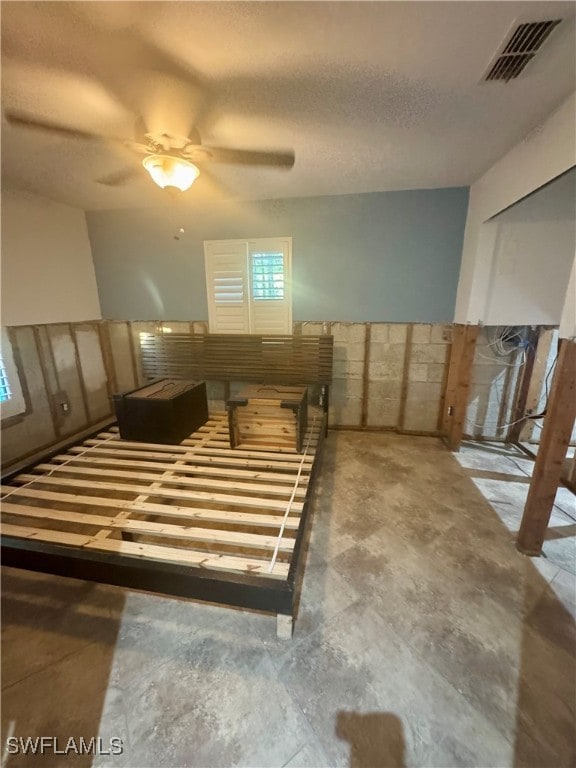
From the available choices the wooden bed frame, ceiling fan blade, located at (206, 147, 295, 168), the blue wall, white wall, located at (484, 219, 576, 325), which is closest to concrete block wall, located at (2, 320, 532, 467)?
the blue wall

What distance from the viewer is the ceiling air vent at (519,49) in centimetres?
124

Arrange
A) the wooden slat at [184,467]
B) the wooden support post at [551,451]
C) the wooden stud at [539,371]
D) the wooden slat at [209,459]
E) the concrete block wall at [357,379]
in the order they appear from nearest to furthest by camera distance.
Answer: the wooden support post at [551,451]
the wooden slat at [184,467]
the wooden slat at [209,459]
the wooden stud at [539,371]
the concrete block wall at [357,379]

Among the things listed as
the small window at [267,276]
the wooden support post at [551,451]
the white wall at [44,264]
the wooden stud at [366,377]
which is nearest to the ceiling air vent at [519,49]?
the wooden support post at [551,451]

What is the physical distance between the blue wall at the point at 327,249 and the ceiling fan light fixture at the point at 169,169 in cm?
166

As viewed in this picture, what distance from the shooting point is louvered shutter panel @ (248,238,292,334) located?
3471 mm

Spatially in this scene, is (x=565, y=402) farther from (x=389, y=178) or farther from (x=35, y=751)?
(x=35, y=751)

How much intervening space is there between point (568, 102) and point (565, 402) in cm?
176

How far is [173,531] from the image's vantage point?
5.47 ft

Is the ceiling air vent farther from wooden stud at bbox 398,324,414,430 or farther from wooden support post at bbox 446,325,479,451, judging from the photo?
wooden stud at bbox 398,324,414,430

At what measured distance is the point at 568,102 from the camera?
65.9 inches

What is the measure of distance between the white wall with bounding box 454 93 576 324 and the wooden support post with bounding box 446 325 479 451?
6.1 inches

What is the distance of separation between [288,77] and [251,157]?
0.46 m

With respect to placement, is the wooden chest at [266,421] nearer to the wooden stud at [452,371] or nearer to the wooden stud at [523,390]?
the wooden stud at [452,371]

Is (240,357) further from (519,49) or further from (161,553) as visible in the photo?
(519,49)
